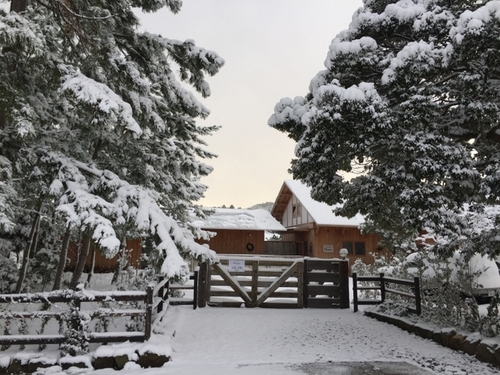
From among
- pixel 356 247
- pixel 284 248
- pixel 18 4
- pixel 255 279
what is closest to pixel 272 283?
pixel 255 279

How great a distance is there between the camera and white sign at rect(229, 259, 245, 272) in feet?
36.7

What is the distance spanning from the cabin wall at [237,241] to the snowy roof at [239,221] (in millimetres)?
995

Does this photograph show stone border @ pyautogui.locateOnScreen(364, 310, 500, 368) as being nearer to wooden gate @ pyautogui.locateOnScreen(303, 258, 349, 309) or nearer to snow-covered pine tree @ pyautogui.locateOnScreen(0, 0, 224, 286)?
wooden gate @ pyautogui.locateOnScreen(303, 258, 349, 309)

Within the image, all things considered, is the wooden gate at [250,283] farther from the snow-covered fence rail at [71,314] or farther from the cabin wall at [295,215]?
the cabin wall at [295,215]

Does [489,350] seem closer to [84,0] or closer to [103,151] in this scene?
[84,0]

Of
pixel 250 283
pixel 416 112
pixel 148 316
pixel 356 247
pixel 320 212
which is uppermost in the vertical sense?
pixel 320 212

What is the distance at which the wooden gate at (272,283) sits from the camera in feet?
36.4

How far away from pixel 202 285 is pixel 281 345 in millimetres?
4293

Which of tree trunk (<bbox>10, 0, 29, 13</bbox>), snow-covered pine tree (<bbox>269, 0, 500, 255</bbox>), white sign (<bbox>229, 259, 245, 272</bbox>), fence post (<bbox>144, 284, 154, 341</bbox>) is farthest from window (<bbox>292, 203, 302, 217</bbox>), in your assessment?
tree trunk (<bbox>10, 0, 29, 13</bbox>)

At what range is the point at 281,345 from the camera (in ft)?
23.8

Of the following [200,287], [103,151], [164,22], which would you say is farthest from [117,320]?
[164,22]

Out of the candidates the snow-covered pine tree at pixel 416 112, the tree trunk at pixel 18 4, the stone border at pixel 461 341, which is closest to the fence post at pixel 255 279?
the snow-covered pine tree at pixel 416 112

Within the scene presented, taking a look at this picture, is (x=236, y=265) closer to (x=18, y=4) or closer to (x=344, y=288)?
(x=344, y=288)

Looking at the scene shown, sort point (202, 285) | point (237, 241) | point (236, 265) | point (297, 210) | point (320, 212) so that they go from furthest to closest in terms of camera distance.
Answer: point (297, 210), point (237, 241), point (320, 212), point (236, 265), point (202, 285)
